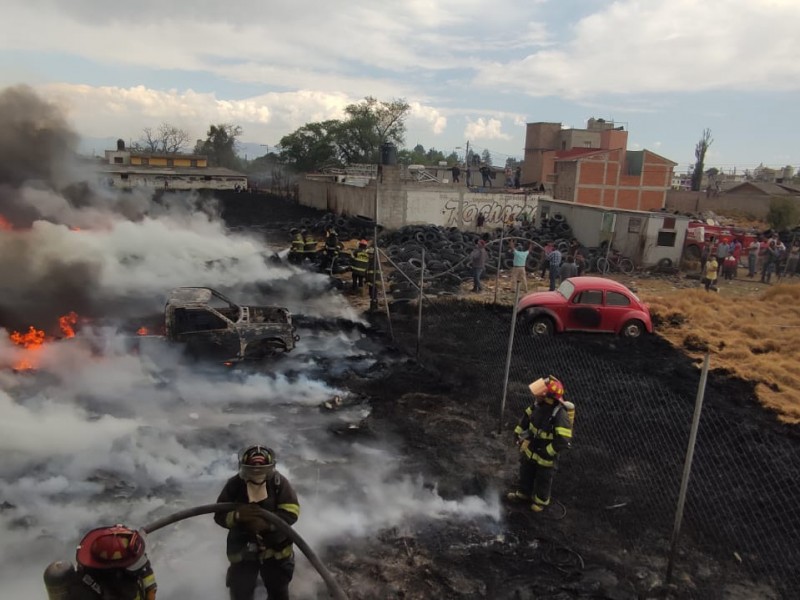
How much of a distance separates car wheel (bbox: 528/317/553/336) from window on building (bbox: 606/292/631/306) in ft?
4.73

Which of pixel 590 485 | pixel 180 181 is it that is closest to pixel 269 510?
pixel 590 485

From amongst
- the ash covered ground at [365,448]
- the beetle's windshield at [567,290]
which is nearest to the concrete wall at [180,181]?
the ash covered ground at [365,448]

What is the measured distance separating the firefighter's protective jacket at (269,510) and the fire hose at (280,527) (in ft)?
0.39

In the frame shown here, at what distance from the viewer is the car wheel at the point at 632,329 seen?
12.6 meters

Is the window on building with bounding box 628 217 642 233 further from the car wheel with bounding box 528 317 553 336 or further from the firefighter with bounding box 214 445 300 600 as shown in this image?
the firefighter with bounding box 214 445 300 600

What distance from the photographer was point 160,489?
636 centimetres

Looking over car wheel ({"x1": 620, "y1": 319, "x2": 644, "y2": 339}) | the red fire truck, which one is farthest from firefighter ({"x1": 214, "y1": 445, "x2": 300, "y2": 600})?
the red fire truck

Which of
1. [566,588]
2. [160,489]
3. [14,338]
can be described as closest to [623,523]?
[566,588]

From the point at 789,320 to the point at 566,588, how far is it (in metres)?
13.1

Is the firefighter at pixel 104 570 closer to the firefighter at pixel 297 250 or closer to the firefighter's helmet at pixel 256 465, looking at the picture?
A: the firefighter's helmet at pixel 256 465

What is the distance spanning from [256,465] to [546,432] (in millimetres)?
3470

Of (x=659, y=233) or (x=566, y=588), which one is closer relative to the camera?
(x=566, y=588)

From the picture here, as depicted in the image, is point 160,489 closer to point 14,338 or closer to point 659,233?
point 14,338

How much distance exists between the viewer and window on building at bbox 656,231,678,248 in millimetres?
21578
